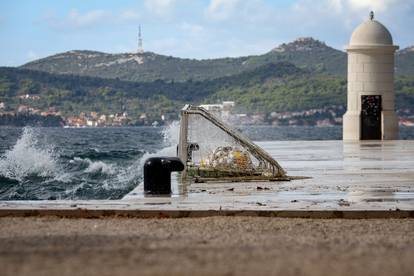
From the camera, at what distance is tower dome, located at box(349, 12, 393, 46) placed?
31391 millimetres

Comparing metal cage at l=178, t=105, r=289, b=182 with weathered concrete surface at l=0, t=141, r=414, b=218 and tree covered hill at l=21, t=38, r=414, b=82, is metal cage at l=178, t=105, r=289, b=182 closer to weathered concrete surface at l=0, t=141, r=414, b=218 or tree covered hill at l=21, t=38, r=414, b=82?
weathered concrete surface at l=0, t=141, r=414, b=218

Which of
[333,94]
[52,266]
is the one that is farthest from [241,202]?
[333,94]

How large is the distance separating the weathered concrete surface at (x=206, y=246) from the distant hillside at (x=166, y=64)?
5225 inches

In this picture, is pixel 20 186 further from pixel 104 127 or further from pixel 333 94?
pixel 104 127

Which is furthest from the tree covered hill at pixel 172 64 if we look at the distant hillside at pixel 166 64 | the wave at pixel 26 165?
the wave at pixel 26 165

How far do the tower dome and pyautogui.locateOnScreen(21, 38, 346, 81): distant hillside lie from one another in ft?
365

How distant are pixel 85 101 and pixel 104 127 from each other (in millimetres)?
13284

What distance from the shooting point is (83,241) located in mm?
8914

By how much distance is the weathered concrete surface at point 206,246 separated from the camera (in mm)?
7238

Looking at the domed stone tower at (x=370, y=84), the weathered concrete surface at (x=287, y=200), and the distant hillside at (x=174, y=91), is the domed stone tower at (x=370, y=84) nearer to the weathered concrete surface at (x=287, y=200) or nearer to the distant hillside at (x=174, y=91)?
the weathered concrete surface at (x=287, y=200)

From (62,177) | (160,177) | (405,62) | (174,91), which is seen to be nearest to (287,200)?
(160,177)

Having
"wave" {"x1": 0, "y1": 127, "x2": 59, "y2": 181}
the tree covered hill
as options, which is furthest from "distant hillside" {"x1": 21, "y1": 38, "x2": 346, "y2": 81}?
"wave" {"x1": 0, "y1": 127, "x2": 59, "y2": 181}

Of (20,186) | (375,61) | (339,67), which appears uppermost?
(339,67)

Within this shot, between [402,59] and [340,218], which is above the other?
[402,59]
